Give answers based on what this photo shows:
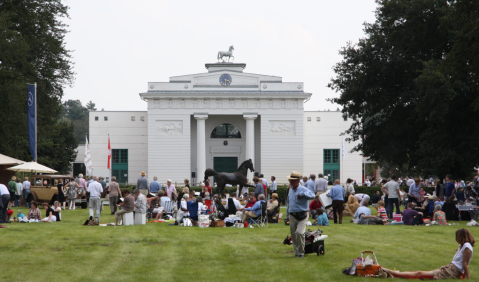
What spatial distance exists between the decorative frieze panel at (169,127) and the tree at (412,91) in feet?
63.6

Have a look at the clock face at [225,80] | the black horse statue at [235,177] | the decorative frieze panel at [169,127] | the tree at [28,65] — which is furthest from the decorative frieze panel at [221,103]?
the black horse statue at [235,177]

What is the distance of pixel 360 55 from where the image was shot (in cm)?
2939

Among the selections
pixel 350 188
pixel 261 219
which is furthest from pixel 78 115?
pixel 261 219

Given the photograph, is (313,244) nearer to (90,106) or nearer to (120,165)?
(120,165)

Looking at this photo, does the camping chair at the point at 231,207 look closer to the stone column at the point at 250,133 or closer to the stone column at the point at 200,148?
the stone column at the point at 250,133

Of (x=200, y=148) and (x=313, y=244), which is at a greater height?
(x=200, y=148)

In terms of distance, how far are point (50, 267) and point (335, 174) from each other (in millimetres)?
43109

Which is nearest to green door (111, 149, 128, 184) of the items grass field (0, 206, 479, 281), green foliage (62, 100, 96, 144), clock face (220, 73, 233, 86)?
clock face (220, 73, 233, 86)

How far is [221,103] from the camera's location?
159 feet

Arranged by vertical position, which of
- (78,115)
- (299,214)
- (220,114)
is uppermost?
(78,115)

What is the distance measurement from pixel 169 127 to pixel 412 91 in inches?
1035

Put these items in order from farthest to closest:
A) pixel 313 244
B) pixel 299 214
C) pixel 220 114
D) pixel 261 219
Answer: pixel 220 114 < pixel 261 219 < pixel 313 244 < pixel 299 214

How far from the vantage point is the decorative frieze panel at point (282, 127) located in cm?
4862

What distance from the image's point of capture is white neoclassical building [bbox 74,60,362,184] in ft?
158
